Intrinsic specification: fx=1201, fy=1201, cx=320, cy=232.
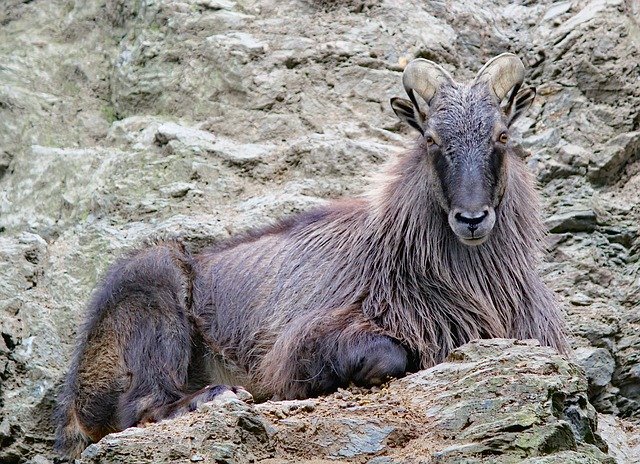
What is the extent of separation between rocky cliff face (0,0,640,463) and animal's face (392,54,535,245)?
203 centimetres

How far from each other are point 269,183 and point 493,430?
16.9 ft

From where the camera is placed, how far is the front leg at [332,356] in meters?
7.93

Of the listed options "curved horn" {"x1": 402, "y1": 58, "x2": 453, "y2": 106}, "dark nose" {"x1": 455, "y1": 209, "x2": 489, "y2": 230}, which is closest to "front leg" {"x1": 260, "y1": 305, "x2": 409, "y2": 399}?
"dark nose" {"x1": 455, "y1": 209, "x2": 489, "y2": 230}

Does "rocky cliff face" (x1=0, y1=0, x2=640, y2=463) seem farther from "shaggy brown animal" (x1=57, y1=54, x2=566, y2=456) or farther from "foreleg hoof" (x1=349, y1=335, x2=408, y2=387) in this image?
"foreleg hoof" (x1=349, y1=335, x2=408, y2=387)

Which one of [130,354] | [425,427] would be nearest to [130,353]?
[130,354]

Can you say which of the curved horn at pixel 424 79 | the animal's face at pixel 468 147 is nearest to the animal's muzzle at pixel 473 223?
the animal's face at pixel 468 147

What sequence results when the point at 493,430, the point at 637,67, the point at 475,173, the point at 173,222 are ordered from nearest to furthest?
1. the point at 493,430
2. the point at 475,173
3. the point at 173,222
4. the point at 637,67

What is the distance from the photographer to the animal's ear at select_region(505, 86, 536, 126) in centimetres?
905

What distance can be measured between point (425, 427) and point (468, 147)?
2.56 meters

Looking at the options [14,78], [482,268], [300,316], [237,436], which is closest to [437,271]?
[482,268]

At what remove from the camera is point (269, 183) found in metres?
11.1

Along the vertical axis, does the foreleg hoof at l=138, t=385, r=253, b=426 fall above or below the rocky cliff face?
below

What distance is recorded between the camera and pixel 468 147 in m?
8.51

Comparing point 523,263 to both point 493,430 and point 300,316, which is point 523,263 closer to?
point 300,316
